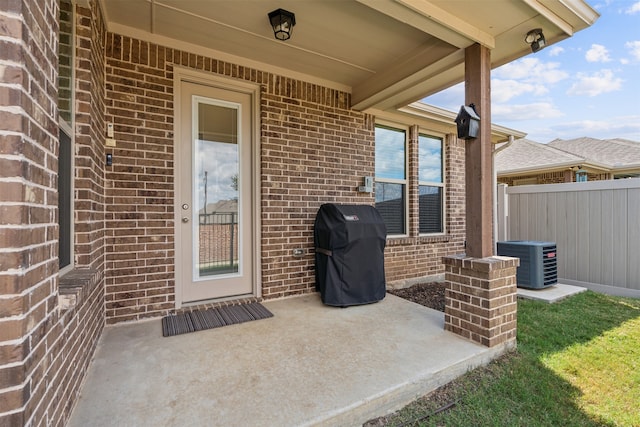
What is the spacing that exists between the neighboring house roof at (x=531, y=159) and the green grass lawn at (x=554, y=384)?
5.92 meters

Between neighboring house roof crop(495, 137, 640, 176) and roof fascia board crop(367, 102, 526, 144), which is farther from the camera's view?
neighboring house roof crop(495, 137, 640, 176)

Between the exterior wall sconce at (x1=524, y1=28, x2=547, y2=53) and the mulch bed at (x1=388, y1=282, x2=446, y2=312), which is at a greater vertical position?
the exterior wall sconce at (x1=524, y1=28, x2=547, y2=53)

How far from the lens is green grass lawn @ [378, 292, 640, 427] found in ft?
5.84

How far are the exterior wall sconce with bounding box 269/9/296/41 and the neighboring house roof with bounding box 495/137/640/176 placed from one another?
21.5 ft

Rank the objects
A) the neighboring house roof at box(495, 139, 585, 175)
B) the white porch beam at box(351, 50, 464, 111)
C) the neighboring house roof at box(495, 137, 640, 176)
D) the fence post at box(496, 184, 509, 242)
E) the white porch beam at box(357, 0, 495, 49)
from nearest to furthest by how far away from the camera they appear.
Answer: the white porch beam at box(357, 0, 495, 49), the white porch beam at box(351, 50, 464, 111), the fence post at box(496, 184, 509, 242), the neighboring house roof at box(495, 139, 585, 175), the neighboring house roof at box(495, 137, 640, 176)

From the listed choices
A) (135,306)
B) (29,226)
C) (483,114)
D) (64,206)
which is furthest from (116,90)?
(483,114)

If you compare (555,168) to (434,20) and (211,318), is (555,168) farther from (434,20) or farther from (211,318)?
(211,318)

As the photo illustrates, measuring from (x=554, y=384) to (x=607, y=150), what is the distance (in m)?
12.2

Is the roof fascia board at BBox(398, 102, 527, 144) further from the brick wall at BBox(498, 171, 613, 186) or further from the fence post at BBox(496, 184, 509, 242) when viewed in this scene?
the brick wall at BBox(498, 171, 613, 186)

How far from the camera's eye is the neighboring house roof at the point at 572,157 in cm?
828

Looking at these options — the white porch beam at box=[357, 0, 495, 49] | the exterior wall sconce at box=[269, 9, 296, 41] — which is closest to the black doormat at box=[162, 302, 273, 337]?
the exterior wall sconce at box=[269, 9, 296, 41]

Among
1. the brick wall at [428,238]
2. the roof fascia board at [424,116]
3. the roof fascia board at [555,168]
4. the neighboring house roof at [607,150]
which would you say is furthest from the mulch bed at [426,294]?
the neighboring house roof at [607,150]

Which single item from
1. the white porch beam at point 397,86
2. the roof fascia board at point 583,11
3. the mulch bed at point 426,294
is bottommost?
the mulch bed at point 426,294

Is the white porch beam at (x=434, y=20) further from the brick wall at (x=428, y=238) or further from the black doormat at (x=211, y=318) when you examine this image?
the black doormat at (x=211, y=318)
